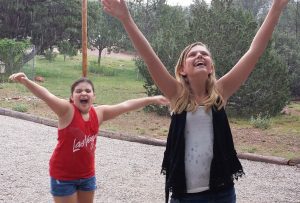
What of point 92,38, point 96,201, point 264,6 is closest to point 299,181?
point 96,201

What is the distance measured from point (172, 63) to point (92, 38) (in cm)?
1918

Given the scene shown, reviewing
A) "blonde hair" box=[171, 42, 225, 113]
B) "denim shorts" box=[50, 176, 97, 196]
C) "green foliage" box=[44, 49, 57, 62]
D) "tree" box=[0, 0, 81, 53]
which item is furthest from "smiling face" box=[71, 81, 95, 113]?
"green foliage" box=[44, 49, 57, 62]

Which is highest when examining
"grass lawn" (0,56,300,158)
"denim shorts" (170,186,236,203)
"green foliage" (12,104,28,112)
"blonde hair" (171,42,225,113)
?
"blonde hair" (171,42,225,113)

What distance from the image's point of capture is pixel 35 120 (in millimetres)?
11438

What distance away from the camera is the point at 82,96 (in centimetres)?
352

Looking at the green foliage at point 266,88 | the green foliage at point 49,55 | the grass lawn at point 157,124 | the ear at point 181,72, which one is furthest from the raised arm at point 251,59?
the green foliage at point 49,55

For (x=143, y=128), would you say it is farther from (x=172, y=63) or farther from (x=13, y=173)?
(x=13, y=173)

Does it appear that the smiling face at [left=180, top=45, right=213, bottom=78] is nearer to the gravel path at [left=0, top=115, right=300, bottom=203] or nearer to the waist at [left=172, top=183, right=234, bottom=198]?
the waist at [left=172, top=183, right=234, bottom=198]

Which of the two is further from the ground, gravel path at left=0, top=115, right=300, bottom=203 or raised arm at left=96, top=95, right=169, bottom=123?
raised arm at left=96, top=95, right=169, bottom=123

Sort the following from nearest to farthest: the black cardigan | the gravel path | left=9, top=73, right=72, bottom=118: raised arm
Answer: the black cardigan < left=9, top=73, right=72, bottom=118: raised arm < the gravel path

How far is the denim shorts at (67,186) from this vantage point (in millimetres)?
3362

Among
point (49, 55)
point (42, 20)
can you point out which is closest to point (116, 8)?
point (42, 20)

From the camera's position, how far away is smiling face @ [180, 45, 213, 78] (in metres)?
2.26

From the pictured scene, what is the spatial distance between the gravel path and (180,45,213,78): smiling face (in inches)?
136
